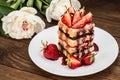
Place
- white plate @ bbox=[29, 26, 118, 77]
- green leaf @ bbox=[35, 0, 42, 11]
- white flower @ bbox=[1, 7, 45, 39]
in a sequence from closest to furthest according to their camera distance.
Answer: white plate @ bbox=[29, 26, 118, 77]
white flower @ bbox=[1, 7, 45, 39]
green leaf @ bbox=[35, 0, 42, 11]

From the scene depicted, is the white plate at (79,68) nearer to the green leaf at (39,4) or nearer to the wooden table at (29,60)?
the wooden table at (29,60)

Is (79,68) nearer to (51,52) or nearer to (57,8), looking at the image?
(51,52)

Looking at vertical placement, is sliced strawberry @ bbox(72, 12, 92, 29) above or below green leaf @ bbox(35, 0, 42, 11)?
below

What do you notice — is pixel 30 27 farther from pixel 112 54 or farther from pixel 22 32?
pixel 112 54

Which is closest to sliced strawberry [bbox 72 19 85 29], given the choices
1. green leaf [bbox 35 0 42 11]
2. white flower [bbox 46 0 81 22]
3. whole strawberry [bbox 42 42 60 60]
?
whole strawberry [bbox 42 42 60 60]

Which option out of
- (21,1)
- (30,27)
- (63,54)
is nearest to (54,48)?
(63,54)

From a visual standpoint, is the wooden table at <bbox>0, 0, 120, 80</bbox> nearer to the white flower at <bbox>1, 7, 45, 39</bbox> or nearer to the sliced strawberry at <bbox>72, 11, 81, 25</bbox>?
the white flower at <bbox>1, 7, 45, 39</bbox>

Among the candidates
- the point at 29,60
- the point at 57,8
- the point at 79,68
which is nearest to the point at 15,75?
the point at 29,60
